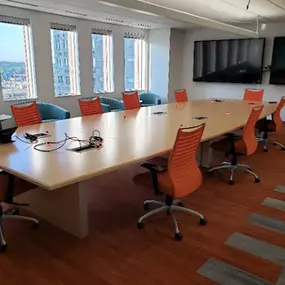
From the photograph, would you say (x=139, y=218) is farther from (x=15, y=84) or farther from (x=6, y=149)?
(x=15, y=84)

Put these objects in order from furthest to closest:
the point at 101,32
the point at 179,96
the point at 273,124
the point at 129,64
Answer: the point at 129,64
the point at 101,32
the point at 179,96
the point at 273,124

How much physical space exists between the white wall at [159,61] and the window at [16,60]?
3636 mm

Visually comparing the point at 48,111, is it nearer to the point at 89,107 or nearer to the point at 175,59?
the point at 89,107

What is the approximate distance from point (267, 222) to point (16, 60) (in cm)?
535

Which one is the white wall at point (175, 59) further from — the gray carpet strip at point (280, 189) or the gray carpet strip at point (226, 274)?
the gray carpet strip at point (226, 274)

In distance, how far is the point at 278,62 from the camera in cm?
734

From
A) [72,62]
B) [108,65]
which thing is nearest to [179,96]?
[108,65]

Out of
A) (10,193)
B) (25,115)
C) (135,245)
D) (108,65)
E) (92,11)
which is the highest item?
(92,11)

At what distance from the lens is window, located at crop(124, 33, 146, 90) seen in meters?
8.27

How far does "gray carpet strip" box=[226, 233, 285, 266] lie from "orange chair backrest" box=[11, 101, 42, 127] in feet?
9.41

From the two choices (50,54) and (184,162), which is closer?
(184,162)

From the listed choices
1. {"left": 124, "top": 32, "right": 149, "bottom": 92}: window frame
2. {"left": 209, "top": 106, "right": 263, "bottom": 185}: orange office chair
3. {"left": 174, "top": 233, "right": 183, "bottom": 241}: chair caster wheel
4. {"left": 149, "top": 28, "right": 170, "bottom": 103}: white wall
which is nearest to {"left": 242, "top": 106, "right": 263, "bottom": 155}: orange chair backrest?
{"left": 209, "top": 106, "right": 263, "bottom": 185}: orange office chair

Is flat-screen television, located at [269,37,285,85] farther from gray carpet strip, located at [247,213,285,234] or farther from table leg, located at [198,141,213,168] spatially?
gray carpet strip, located at [247,213,285,234]

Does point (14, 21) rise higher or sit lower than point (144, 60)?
higher
